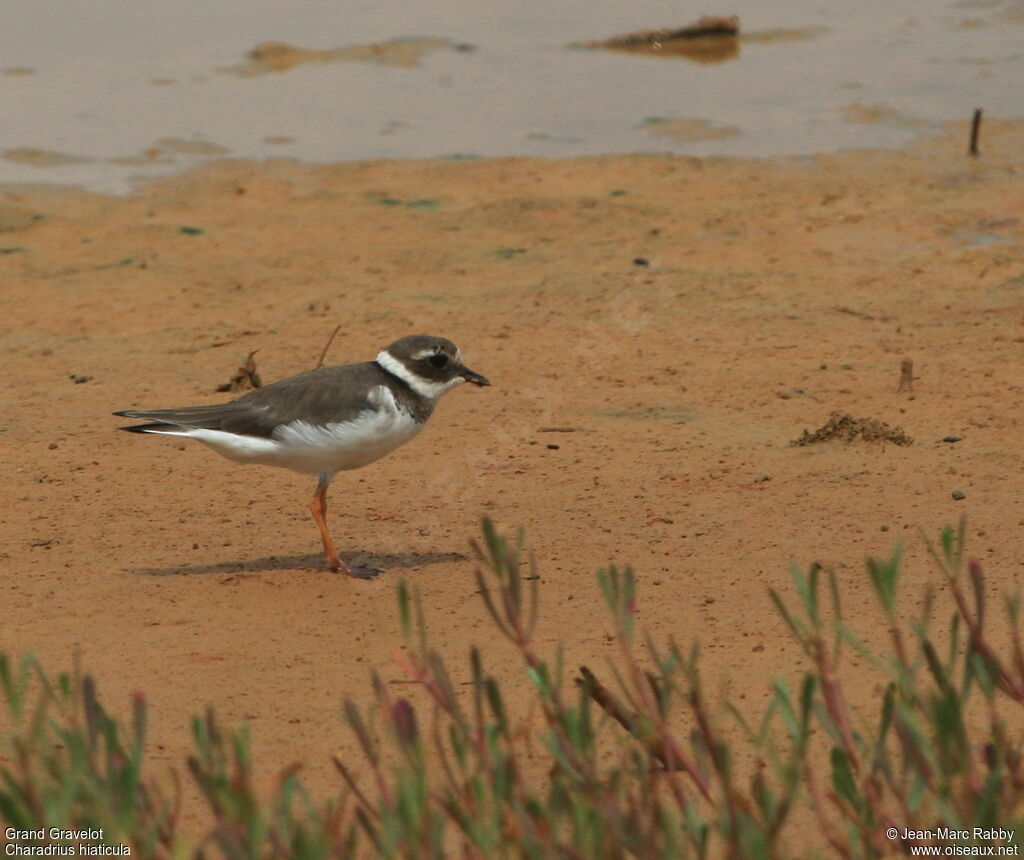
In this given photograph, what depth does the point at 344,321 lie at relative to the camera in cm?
993

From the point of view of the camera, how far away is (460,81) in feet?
55.7

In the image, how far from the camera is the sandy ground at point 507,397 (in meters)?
6.16

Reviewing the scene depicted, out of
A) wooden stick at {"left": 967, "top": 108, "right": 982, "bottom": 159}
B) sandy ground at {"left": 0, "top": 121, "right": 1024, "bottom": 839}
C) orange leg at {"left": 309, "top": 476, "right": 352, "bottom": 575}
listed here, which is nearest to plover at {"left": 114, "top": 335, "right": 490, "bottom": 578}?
orange leg at {"left": 309, "top": 476, "right": 352, "bottom": 575}

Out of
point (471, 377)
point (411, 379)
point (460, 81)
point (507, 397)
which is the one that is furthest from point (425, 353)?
point (460, 81)

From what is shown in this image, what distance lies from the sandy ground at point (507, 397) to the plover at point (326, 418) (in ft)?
1.44

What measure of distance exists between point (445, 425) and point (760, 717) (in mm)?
3560

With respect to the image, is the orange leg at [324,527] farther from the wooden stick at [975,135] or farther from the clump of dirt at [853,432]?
the wooden stick at [975,135]

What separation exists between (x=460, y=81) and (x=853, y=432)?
33.2 ft

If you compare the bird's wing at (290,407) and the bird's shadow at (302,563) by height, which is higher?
the bird's wing at (290,407)

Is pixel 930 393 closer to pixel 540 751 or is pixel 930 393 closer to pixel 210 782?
pixel 540 751

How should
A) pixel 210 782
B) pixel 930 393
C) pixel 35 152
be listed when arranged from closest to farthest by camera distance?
pixel 210 782 < pixel 930 393 < pixel 35 152

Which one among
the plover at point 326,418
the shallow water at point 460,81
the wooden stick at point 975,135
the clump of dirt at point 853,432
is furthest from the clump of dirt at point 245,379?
the wooden stick at point 975,135

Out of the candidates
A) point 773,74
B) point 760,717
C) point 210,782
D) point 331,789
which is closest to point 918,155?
point 773,74

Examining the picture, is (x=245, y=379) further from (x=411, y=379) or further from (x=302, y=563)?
(x=302, y=563)
